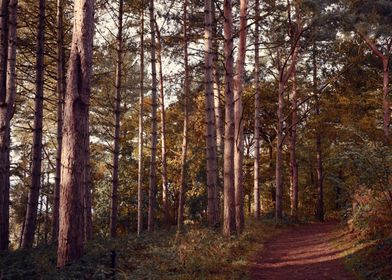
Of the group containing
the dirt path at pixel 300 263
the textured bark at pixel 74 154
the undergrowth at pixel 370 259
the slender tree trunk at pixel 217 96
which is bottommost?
the dirt path at pixel 300 263

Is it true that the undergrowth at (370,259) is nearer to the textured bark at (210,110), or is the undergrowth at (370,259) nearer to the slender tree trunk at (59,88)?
the textured bark at (210,110)

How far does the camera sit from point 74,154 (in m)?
6.81

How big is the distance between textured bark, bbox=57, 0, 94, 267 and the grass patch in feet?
1.22

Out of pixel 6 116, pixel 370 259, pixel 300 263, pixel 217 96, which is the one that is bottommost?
pixel 300 263

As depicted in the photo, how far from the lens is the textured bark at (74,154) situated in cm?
678

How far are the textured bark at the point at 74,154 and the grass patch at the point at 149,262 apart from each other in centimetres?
37

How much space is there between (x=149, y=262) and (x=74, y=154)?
256 cm

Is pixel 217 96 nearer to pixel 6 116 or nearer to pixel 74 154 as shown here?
pixel 6 116

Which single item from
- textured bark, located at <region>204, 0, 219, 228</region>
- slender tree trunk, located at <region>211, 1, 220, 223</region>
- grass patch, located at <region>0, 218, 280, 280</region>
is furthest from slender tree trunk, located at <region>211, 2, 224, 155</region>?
grass patch, located at <region>0, 218, 280, 280</region>

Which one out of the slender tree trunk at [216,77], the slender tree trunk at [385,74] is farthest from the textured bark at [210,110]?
the slender tree trunk at [385,74]

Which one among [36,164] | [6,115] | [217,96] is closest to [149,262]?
[36,164]

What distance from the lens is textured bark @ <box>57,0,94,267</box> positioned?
6777mm

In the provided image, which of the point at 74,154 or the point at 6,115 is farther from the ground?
the point at 6,115

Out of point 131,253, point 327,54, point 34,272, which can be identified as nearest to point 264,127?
point 327,54
